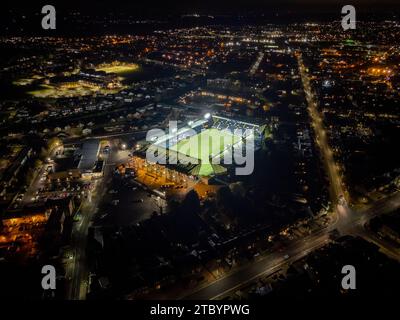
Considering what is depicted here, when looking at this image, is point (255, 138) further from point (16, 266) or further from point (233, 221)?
point (16, 266)

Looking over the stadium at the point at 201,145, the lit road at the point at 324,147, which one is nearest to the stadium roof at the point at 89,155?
the stadium at the point at 201,145

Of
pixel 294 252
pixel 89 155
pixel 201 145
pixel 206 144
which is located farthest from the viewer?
pixel 206 144

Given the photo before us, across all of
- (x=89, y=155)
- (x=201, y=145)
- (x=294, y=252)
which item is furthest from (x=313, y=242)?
(x=89, y=155)

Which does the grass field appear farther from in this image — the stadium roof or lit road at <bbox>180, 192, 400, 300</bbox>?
lit road at <bbox>180, 192, 400, 300</bbox>

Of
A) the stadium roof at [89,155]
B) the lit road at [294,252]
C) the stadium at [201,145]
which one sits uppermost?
the stadium at [201,145]

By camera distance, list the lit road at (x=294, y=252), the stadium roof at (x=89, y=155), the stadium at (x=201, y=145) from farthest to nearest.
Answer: the stadium roof at (x=89, y=155) < the stadium at (x=201, y=145) < the lit road at (x=294, y=252)

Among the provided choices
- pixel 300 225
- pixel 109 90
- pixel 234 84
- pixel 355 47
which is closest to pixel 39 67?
pixel 109 90

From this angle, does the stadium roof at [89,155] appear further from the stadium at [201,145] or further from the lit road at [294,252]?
the lit road at [294,252]

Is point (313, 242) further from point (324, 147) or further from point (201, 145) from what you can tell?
point (324, 147)
